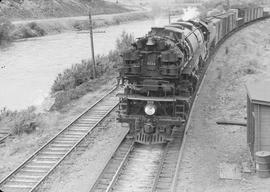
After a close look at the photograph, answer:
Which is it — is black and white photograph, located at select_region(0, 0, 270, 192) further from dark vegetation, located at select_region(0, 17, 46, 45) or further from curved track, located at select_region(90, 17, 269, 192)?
dark vegetation, located at select_region(0, 17, 46, 45)

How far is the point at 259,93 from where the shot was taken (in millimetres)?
11594

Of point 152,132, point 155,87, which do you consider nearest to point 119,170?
point 152,132

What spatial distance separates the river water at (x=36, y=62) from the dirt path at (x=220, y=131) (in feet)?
17.6

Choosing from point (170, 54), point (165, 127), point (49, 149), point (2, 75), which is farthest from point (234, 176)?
point (2, 75)

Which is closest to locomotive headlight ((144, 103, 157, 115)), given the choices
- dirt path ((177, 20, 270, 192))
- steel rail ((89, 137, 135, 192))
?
steel rail ((89, 137, 135, 192))

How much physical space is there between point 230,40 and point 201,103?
2098 cm

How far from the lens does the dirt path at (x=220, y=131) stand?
10875 millimetres

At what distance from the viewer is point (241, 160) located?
1230 centimetres

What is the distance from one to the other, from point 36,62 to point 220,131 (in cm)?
2608

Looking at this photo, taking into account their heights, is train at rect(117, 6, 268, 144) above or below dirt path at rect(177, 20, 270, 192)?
above

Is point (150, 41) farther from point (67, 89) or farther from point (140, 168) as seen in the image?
point (67, 89)

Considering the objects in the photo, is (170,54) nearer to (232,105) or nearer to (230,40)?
(232,105)

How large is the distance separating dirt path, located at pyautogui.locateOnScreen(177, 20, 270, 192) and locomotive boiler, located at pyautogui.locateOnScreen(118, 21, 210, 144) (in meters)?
1.29

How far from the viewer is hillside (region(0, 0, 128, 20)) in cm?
7194
